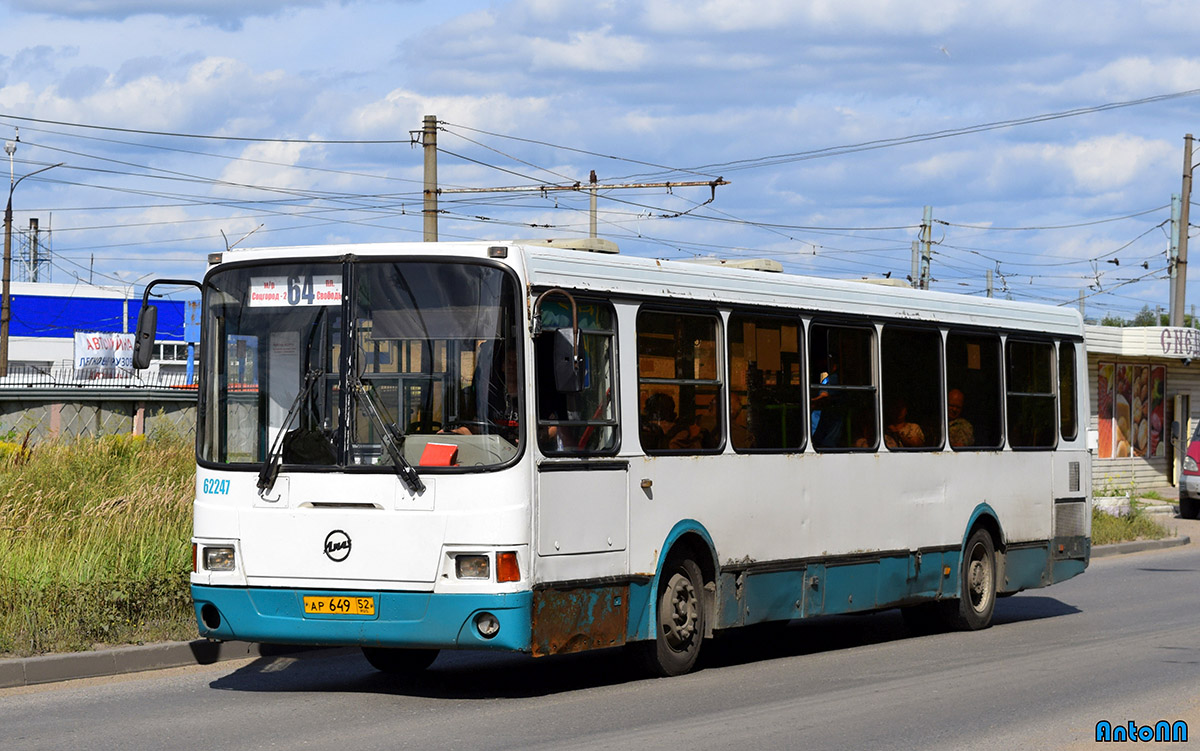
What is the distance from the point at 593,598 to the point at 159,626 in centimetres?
377

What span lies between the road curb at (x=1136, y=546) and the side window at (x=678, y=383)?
1366 centimetres

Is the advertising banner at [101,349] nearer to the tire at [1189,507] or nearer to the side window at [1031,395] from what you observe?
the tire at [1189,507]

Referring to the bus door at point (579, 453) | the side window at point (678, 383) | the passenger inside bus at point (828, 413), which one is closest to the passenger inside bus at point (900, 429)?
the passenger inside bus at point (828, 413)

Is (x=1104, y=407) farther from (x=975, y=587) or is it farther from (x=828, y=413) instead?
(x=828, y=413)

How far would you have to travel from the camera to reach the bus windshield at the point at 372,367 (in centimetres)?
986

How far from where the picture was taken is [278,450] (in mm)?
10164

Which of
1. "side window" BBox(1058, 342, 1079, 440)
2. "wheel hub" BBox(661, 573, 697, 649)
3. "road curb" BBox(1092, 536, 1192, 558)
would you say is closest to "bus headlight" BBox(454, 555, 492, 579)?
"wheel hub" BBox(661, 573, 697, 649)

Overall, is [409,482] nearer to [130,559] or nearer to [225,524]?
[225,524]

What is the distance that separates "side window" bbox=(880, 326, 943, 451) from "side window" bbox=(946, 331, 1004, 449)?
230 millimetres

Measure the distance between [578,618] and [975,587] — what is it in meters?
5.85

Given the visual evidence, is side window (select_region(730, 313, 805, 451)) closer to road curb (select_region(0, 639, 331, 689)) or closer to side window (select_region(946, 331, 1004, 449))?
side window (select_region(946, 331, 1004, 449))

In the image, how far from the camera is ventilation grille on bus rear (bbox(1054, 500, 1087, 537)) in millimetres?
16031

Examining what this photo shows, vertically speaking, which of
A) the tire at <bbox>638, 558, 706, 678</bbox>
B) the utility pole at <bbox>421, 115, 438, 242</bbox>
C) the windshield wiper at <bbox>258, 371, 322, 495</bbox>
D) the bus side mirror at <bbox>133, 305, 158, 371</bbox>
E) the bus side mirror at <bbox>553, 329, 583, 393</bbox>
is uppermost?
the utility pole at <bbox>421, 115, 438, 242</bbox>

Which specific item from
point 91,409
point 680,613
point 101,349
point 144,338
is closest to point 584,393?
point 680,613
